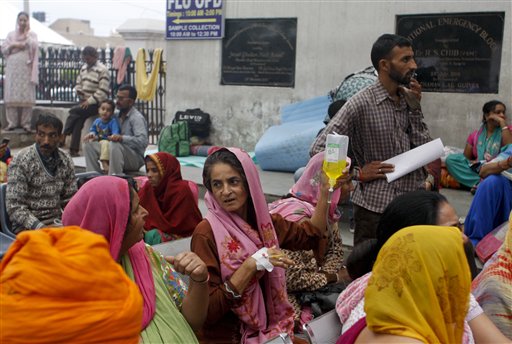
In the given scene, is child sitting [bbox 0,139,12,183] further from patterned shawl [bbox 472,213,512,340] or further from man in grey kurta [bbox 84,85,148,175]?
patterned shawl [bbox 472,213,512,340]

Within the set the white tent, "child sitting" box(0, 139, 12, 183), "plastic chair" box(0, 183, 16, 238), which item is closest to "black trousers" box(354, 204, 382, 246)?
"plastic chair" box(0, 183, 16, 238)

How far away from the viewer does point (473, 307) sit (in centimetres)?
236

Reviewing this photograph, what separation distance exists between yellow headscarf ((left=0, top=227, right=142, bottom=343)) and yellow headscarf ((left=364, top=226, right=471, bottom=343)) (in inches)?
28.7

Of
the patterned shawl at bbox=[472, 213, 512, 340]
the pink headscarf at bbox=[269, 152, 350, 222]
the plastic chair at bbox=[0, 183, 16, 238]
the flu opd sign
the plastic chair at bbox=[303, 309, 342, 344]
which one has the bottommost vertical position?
the plastic chair at bbox=[0, 183, 16, 238]

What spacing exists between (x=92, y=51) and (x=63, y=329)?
29.6ft

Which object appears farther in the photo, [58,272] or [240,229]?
[240,229]

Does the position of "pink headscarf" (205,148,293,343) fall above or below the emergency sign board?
below

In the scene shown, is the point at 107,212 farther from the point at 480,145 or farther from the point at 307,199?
the point at 480,145

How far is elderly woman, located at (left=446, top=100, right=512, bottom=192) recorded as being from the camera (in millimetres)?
6633

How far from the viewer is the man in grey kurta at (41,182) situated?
4773 mm

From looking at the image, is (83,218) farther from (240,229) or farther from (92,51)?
(92,51)

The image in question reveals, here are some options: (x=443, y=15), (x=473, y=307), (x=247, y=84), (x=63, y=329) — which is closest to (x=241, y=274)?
(x=473, y=307)

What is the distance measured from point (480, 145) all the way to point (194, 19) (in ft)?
15.4

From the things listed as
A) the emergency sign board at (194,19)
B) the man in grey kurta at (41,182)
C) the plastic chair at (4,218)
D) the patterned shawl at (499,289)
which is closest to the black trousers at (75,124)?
the emergency sign board at (194,19)
